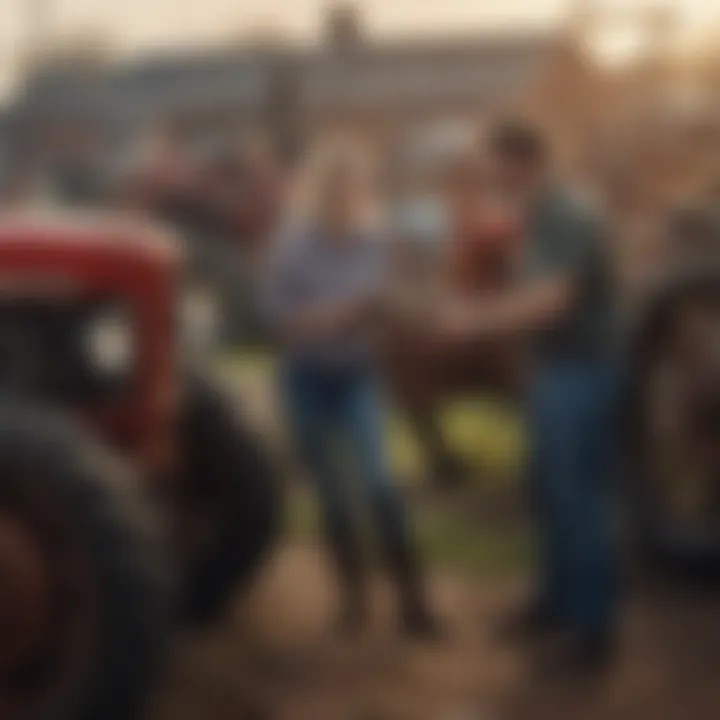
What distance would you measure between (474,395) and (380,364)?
0.26m

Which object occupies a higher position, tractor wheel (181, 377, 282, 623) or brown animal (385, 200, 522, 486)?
brown animal (385, 200, 522, 486)

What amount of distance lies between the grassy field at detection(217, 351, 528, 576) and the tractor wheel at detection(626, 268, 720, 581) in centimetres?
19

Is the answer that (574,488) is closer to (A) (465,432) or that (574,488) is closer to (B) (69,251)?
(A) (465,432)

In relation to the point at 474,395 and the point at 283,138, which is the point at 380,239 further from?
the point at 474,395

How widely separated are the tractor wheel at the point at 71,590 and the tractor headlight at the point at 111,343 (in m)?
0.28

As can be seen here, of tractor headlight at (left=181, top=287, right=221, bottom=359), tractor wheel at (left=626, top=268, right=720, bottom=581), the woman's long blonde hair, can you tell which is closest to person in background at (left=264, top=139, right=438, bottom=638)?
the woman's long blonde hair

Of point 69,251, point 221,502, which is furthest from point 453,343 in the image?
point 69,251

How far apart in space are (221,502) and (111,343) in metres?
0.33

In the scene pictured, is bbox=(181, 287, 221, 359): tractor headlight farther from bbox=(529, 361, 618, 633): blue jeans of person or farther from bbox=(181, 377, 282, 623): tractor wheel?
bbox=(529, 361, 618, 633): blue jeans of person

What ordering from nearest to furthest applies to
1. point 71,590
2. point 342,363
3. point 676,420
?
point 71,590 → point 342,363 → point 676,420

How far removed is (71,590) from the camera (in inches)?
76.7

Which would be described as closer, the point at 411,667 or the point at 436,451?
the point at 411,667

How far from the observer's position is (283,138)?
7.55 ft

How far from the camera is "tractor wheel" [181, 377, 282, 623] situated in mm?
2428
